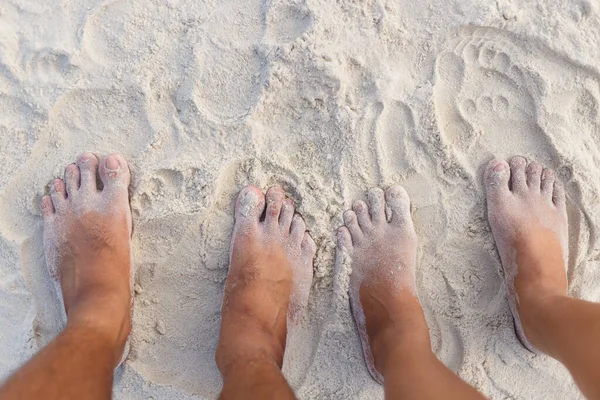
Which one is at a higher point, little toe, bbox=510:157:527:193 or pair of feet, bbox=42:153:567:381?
little toe, bbox=510:157:527:193

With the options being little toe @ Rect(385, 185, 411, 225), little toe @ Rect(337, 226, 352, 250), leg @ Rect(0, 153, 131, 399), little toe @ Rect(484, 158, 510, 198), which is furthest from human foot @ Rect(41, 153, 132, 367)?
little toe @ Rect(484, 158, 510, 198)

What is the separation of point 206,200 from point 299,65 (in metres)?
0.49

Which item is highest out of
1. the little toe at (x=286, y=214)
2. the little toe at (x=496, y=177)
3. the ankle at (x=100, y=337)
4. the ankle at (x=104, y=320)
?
the little toe at (x=496, y=177)

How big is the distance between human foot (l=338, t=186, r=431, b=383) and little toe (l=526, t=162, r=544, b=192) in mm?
406

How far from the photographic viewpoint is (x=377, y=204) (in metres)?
1.47

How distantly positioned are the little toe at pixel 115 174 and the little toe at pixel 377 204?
0.75 meters

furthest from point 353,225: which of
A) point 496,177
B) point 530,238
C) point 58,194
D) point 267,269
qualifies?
point 58,194

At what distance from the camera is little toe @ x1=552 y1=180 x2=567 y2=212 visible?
151 cm

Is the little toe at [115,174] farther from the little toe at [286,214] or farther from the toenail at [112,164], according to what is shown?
the little toe at [286,214]

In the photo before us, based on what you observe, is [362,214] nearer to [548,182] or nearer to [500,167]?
[500,167]

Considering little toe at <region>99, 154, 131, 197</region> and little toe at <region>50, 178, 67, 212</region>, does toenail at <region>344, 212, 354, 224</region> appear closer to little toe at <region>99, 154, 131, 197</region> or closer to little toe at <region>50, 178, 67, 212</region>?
little toe at <region>99, 154, 131, 197</region>

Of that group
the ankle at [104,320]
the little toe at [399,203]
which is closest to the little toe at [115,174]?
the ankle at [104,320]

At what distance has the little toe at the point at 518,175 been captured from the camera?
4.90 feet

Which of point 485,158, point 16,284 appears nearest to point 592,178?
point 485,158
